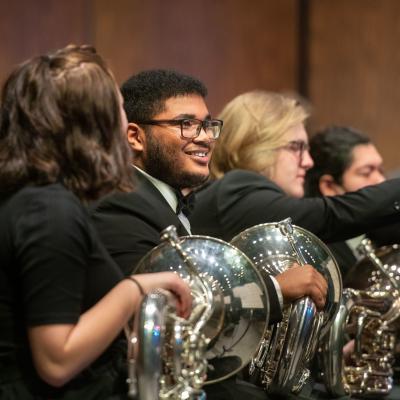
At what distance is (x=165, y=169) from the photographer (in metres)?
2.80

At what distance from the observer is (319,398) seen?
3.00m

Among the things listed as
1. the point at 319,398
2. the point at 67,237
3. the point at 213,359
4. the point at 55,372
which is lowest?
the point at 319,398

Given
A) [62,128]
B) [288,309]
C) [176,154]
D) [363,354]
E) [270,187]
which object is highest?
[62,128]

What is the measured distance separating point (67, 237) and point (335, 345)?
1243 mm

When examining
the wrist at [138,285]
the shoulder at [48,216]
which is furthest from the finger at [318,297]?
the shoulder at [48,216]

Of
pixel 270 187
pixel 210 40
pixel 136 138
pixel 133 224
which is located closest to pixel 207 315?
pixel 133 224

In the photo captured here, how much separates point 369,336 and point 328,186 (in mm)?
1033

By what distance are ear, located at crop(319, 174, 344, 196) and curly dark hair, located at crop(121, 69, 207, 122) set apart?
1264 millimetres

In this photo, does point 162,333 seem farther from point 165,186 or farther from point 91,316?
point 165,186

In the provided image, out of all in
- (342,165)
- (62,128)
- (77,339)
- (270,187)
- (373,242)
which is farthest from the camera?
(342,165)

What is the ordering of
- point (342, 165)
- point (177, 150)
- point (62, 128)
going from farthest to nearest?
1. point (342, 165)
2. point (177, 150)
3. point (62, 128)

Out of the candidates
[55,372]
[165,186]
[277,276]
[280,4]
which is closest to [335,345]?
[277,276]

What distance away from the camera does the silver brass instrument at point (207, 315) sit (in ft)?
6.98

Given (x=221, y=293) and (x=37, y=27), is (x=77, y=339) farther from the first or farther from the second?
(x=37, y=27)
